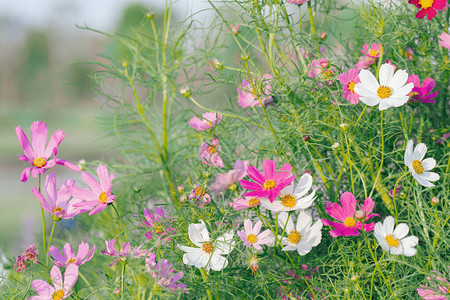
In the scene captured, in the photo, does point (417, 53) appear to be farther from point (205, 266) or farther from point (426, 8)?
point (205, 266)

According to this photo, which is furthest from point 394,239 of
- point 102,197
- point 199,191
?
point 102,197

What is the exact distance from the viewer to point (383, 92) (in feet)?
1.72

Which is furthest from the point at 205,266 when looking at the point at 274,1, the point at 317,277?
the point at 274,1

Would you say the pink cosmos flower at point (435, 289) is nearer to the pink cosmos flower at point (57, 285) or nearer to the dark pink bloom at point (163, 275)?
the dark pink bloom at point (163, 275)

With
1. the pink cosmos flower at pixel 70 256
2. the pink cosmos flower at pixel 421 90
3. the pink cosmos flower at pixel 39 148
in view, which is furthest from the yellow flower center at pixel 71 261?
the pink cosmos flower at pixel 421 90

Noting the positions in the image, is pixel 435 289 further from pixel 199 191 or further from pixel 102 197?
pixel 102 197

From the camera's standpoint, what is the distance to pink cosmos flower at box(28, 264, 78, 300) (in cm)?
51

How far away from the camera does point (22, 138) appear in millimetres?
527

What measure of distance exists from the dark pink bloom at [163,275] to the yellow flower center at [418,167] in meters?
0.27

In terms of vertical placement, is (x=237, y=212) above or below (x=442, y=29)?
below

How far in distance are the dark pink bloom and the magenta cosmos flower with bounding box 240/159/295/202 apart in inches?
4.6

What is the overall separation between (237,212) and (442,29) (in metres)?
0.44

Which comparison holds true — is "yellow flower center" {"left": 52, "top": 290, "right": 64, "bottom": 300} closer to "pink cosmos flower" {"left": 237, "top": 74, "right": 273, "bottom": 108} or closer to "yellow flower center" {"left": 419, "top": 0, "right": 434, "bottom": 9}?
"pink cosmos flower" {"left": 237, "top": 74, "right": 273, "bottom": 108}

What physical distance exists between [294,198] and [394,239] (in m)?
0.11
